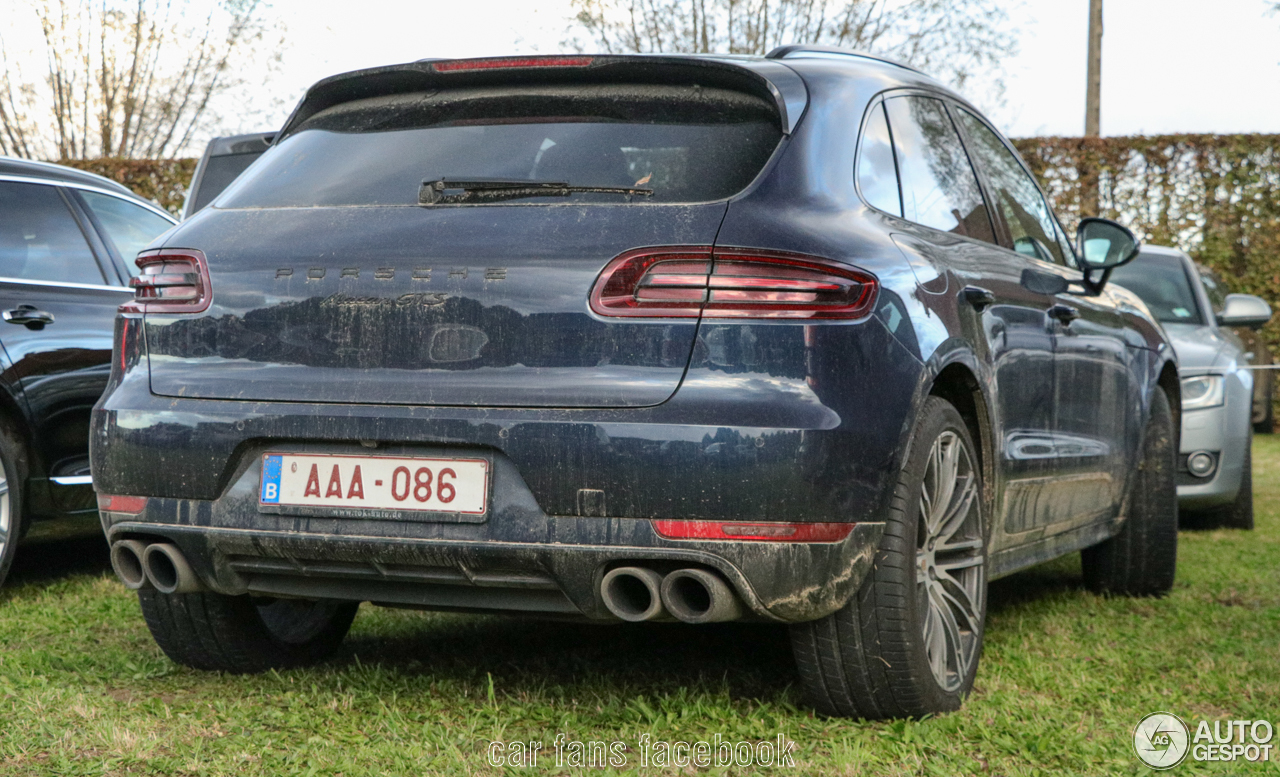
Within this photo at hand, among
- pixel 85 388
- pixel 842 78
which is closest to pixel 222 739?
pixel 842 78

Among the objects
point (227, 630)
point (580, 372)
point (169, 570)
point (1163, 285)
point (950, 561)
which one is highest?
point (580, 372)

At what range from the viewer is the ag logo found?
3154 millimetres

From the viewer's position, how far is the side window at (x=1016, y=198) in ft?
15.0

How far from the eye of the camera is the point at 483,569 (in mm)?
3006

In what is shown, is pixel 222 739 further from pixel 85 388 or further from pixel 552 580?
pixel 85 388

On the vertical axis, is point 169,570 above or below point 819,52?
below

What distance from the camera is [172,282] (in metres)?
3.32

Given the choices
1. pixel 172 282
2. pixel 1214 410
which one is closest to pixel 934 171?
pixel 172 282

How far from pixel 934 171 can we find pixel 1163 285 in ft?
17.4

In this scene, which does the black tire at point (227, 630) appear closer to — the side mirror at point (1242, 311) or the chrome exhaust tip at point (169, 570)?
the chrome exhaust tip at point (169, 570)

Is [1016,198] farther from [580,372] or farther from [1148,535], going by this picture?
[580,372]

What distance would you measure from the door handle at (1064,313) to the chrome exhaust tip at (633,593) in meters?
1.98

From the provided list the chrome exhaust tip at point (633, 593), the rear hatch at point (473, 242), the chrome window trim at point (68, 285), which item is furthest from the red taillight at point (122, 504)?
the chrome window trim at point (68, 285)

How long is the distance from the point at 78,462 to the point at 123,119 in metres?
17.5
